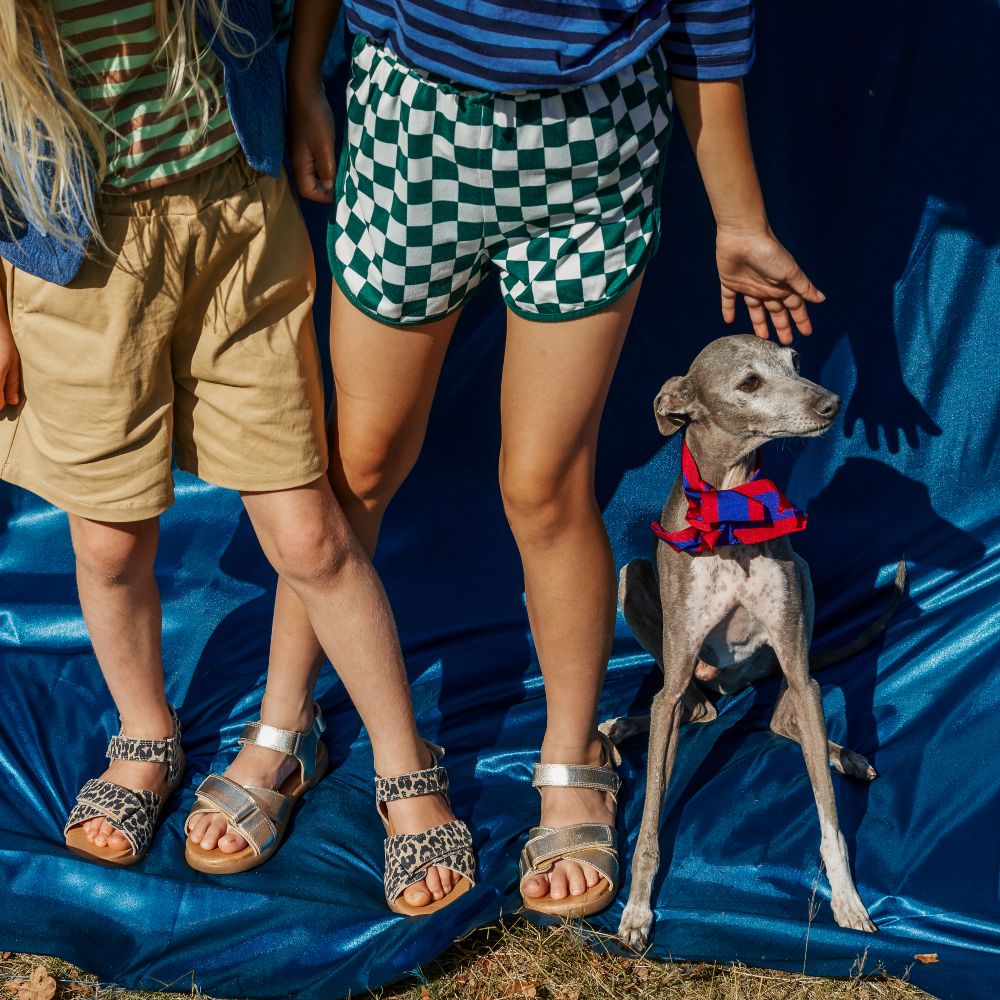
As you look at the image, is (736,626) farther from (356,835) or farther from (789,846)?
(356,835)

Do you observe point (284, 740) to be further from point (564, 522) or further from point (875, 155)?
point (875, 155)

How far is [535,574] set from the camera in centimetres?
259

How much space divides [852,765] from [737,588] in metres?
0.57

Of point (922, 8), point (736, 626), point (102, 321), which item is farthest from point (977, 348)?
point (102, 321)

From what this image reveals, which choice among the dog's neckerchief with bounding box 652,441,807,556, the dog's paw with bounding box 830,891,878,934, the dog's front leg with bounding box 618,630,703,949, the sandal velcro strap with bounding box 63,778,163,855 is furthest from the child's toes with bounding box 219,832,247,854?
the dog's paw with bounding box 830,891,878,934

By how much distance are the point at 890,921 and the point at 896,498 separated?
1397 millimetres

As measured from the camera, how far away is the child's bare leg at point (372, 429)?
2398mm

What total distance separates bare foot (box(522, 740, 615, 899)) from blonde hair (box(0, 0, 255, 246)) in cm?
150

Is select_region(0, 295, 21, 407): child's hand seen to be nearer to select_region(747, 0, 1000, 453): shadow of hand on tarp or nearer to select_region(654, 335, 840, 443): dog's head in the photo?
select_region(654, 335, 840, 443): dog's head

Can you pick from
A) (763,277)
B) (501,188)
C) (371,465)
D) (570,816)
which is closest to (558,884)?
(570,816)

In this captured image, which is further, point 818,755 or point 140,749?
point 140,749

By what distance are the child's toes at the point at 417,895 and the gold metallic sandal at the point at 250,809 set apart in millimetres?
372

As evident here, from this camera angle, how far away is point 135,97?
2102 millimetres

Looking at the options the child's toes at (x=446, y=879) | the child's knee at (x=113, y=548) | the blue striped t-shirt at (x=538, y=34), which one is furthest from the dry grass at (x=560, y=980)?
the blue striped t-shirt at (x=538, y=34)
